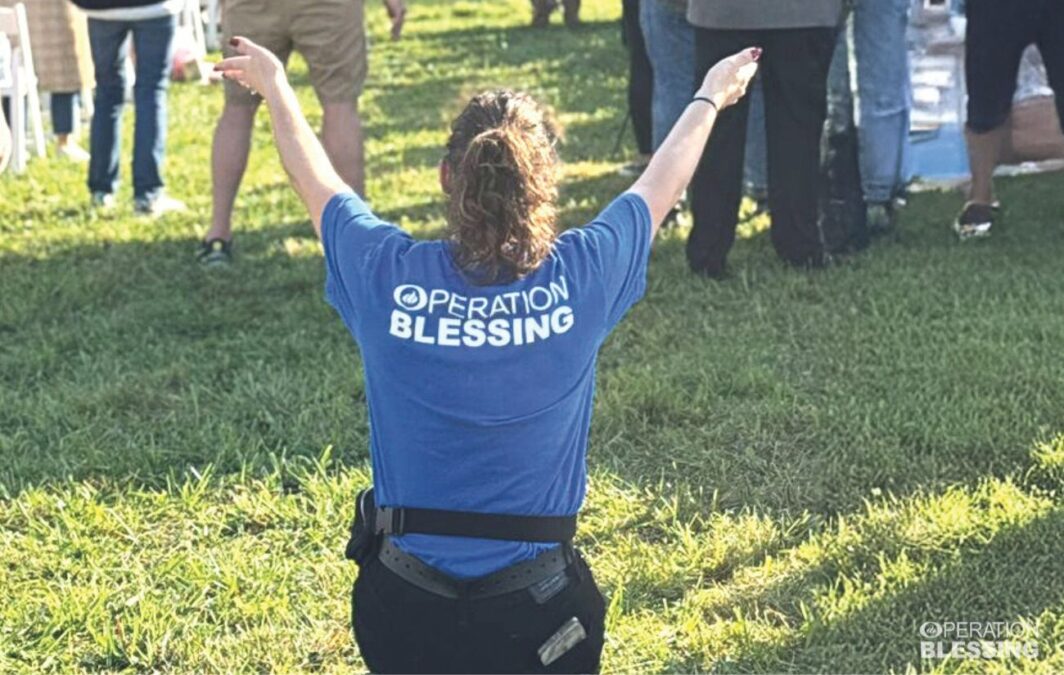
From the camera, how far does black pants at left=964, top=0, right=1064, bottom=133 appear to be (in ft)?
18.3

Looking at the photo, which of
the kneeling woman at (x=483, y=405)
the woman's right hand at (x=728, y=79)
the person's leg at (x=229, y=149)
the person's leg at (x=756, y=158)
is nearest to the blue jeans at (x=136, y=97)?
the person's leg at (x=229, y=149)

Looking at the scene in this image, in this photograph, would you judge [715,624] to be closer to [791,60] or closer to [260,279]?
[791,60]

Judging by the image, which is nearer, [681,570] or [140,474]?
[681,570]

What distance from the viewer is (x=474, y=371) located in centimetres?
231

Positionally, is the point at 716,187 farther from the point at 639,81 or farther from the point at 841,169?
the point at 639,81

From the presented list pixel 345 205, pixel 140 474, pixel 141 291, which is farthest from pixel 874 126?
pixel 345 205

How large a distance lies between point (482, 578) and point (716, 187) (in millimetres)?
3306

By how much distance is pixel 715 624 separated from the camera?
322cm

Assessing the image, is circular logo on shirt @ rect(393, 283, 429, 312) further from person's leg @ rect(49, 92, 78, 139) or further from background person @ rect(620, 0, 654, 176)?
person's leg @ rect(49, 92, 78, 139)

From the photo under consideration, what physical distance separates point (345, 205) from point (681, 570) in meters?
1.33

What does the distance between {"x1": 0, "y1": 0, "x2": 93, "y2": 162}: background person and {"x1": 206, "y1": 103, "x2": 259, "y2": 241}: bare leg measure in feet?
8.80

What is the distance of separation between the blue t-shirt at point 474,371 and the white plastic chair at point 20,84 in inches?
237

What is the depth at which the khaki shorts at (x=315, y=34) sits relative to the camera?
581cm

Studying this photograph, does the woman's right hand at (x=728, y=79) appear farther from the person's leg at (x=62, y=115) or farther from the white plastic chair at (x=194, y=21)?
the white plastic chair at (x=194, y=21)
